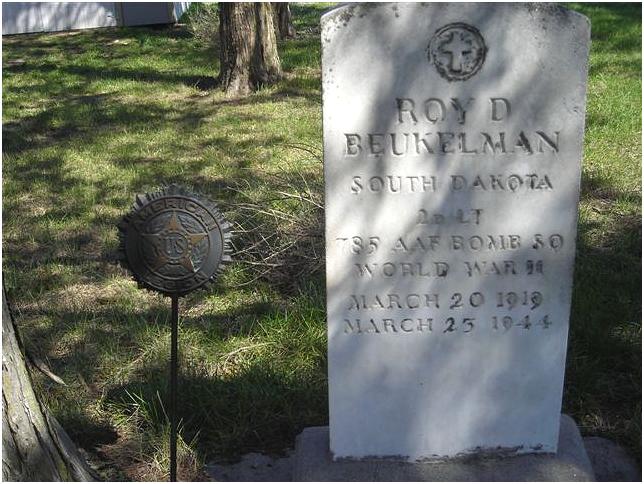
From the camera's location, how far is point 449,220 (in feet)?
9.53

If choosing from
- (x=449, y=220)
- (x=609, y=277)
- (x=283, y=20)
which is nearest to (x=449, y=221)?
(x=449, y=220)

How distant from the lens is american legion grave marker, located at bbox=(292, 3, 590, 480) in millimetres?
2742

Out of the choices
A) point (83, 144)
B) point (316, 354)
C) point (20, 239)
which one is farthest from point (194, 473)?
point (83, 144)

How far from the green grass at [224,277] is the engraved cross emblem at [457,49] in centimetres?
168

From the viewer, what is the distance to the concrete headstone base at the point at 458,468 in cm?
311

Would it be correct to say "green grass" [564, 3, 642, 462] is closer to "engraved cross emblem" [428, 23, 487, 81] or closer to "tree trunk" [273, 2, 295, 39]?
"engraved cross emblem" [428, 23, 487, 81]

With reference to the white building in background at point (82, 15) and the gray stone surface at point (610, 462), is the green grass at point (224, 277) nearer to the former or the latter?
the gray stone surface at point (610, 462)

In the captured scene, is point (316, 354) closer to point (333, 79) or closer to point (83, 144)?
point (333, 79)

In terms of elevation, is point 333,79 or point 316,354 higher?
point 333,79

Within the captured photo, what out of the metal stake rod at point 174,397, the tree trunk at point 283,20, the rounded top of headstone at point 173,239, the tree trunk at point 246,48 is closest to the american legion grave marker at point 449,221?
the rounded top of headstone at point 173,239

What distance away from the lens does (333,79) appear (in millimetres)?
2754

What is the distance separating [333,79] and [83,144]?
16.8 ft

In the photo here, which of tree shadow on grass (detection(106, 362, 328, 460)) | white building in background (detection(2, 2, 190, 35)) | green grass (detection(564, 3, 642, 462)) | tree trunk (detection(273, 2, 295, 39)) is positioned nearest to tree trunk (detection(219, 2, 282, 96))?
tree trunk (detection(273, 2, 295, 39))

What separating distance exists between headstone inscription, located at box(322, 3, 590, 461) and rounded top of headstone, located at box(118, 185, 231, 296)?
41 centimetres
